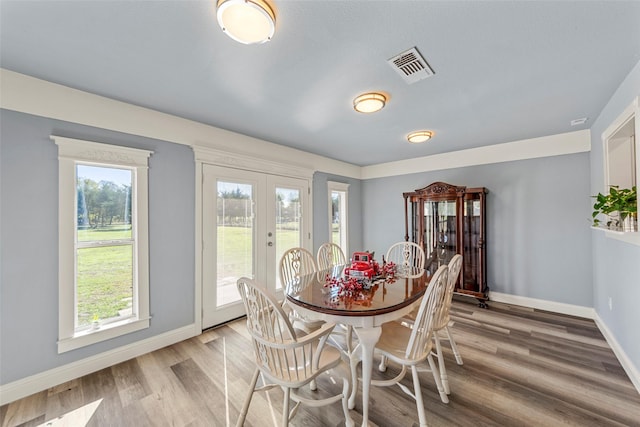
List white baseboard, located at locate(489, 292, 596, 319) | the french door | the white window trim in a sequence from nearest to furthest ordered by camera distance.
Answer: the white window trim < the french door < white baseboard, located at locate(489, 292, 596, 319)

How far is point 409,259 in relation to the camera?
132 inches

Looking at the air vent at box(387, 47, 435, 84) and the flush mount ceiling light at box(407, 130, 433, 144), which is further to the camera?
the flush mount ceiling light at box(407, 130, 433, 144)

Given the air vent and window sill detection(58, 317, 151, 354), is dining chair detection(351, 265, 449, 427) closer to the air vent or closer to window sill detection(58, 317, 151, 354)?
the air vent

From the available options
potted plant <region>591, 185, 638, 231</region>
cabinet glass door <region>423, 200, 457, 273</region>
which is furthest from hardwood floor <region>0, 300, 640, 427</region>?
cabinet glass door <region>423, 200, 457, 273</region>

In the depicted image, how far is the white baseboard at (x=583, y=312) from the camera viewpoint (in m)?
2.04

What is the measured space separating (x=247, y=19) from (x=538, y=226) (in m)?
4.38

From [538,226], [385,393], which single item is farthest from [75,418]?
[538,226]

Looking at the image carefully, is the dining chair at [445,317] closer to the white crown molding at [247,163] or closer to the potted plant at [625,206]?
the potted plant at [625,206]

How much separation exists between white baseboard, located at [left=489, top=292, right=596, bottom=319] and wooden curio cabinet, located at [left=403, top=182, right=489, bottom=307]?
12.6 inches

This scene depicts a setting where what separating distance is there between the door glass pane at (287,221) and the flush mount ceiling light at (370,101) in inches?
76.4

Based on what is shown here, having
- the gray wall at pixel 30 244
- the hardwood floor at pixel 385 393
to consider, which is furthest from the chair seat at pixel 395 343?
the gray wall at pixel 30 244

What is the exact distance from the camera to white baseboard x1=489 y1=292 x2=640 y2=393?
6.69ft

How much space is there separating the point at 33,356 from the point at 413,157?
5.33m

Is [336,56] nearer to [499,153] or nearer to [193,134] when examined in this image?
[193,134]
